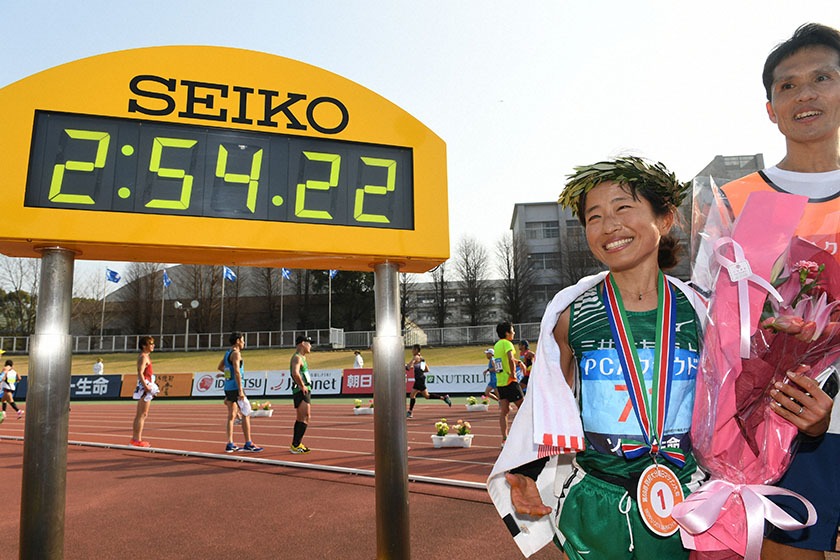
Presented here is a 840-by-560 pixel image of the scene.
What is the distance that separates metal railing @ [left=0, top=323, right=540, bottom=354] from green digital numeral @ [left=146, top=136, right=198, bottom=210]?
1397 inches

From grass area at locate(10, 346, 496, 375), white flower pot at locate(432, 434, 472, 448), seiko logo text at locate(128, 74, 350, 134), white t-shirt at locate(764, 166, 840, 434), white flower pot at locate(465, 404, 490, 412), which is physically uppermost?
seiko logo text at locate(128, 74, 350, 134)

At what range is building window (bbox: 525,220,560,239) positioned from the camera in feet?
176

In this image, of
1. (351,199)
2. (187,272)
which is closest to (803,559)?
(351,199)

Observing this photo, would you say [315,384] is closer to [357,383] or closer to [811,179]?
[357,383]

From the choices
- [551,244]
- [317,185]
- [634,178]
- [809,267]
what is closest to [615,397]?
[809,267]

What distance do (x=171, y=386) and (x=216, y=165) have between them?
25594 mm

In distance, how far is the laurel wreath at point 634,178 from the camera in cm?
206

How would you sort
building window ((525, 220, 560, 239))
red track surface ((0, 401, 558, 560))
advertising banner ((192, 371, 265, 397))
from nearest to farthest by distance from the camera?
red track surface ((0, 401, 558, 560)) < advertising banner ((192, 371, 265, 397)) < building window ((525, 220, 560, 239))

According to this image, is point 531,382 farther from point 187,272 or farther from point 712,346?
point 187,272

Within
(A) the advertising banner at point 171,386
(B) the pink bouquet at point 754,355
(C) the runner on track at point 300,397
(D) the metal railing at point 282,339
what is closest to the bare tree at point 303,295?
(D) the metal railing at point 282,339

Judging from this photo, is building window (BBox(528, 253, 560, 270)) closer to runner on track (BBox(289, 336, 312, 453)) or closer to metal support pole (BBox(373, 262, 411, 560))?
runner on track (BBox(289, 336, 312, 453))

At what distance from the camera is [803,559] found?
188cm

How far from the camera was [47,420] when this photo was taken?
299 centimetres

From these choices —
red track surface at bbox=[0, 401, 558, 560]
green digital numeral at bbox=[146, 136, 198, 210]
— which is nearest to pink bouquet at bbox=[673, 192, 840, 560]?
green digital numeral at bbox=[146, 136, 198, 210]
